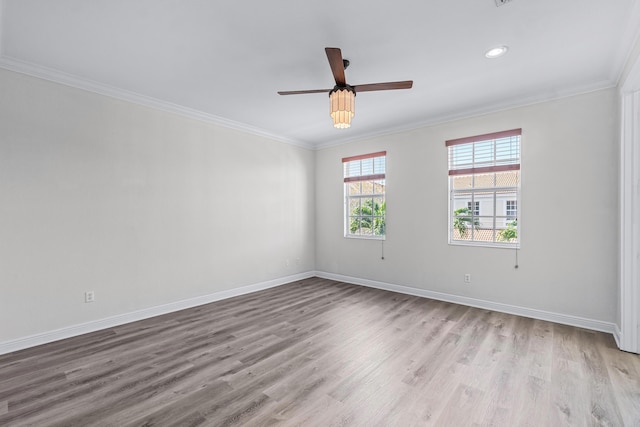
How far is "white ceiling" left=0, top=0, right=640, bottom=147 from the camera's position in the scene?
83.6 inches

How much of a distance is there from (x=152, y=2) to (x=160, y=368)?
9.34 ft

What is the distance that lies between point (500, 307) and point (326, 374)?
2785 millimetres

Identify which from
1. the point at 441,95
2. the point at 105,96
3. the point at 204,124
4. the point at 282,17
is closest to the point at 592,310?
the point at 441,95

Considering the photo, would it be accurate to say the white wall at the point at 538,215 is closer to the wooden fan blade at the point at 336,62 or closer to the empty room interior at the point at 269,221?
the empty room interior at the point at 269,221

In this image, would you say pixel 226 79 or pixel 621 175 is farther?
pixel 226 79

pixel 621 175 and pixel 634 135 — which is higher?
pixel 634 135

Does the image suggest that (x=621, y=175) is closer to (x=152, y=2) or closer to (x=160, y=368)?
(x=152, y=2)

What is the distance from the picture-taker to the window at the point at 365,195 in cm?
526

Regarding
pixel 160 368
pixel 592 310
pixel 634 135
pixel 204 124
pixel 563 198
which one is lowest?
pixel 160 368

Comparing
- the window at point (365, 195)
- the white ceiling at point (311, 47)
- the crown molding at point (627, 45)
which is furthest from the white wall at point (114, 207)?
the crown molding at point (627, 45)

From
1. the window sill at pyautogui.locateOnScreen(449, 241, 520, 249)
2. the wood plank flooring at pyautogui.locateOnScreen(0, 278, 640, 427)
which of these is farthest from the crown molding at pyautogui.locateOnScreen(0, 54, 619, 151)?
the wood plank flooring at pyautogui.locateOnScreen(0, 278, 640, 427)

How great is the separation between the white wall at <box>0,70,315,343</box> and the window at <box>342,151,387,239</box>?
1.60 meters

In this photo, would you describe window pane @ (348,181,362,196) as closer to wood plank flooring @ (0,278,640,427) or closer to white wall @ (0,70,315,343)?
white wall @ (0,70,315,343)

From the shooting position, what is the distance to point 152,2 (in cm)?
205
